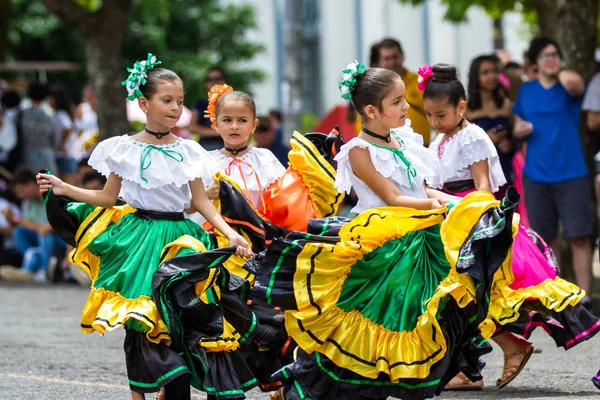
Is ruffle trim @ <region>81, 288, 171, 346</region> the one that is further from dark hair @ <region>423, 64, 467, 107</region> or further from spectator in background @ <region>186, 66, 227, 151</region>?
spectator in background @ <region>186, 66, 227, 151</region>

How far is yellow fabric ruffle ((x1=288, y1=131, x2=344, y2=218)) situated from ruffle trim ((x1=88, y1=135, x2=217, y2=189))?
899mm

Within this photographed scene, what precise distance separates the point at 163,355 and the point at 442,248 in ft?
4.52

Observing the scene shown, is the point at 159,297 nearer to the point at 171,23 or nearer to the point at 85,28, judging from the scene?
the point at 85,28

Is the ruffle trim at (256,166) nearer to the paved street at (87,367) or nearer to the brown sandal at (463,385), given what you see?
the paved street at (87,367)

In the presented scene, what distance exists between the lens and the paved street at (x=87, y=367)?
7281mm

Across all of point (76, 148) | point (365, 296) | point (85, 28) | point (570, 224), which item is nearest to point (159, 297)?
point (365, 296)

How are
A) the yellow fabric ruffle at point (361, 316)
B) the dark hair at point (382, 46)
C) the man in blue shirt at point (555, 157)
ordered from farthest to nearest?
1. the man in blue shirt at point (555, 157)
2. the dark hair at point (382, 46)
3. the yellow fabric ruffle at point (361, 316)

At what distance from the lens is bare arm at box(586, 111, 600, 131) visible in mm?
10656

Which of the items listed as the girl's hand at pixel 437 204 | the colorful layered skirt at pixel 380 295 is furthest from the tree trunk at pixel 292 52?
the colorful layered skirt at pixel 380 295

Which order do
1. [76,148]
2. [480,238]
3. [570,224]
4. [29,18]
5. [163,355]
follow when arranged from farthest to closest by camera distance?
1. [29,18]
2. [76,148]
3. [570,224]
4. [163,355]
5. [480,238]

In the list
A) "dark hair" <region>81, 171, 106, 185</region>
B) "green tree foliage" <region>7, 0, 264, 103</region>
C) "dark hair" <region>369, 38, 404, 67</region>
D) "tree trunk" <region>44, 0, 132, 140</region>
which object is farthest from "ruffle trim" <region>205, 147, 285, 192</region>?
"green tree foliage" <region>7, 0, 264, 103</region>

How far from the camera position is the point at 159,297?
6.10m

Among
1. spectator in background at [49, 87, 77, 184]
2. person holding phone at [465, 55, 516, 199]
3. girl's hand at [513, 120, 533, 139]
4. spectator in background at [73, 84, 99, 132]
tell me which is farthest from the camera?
spectator in background at [73, 84, 99, 132]

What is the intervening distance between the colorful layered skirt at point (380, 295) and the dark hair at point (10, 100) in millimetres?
12194
